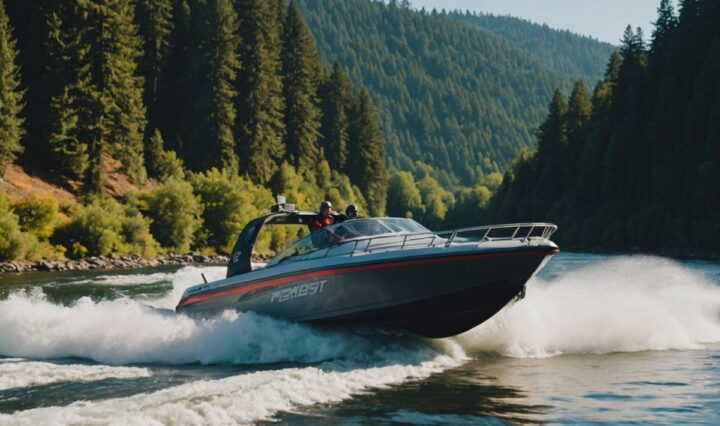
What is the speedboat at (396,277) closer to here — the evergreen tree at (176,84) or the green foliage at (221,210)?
the green foliage at (221,210)

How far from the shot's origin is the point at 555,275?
31.5 m

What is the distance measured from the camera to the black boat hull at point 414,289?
13.6 metres

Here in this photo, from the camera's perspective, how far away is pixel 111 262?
138ft

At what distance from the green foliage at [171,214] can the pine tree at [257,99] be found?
60.5ft

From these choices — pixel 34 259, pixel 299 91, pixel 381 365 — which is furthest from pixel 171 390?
pixel 299 91

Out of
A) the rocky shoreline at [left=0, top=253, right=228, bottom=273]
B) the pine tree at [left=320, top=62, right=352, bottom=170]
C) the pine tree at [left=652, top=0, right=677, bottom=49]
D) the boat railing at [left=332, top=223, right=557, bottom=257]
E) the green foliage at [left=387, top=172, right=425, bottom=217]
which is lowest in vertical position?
the rocky shoreline at [left=0, top=253, right=228, bottom=273]

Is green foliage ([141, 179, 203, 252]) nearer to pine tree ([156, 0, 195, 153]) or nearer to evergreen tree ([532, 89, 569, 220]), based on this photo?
pine tree ([156, 0, 195, 153])

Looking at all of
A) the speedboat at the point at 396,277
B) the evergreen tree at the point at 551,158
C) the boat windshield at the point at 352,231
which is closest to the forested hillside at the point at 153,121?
the evergreen tree at the point at 551,158

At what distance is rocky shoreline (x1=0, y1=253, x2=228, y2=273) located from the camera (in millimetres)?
37656

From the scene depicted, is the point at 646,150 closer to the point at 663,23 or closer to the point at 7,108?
the point at 663,23

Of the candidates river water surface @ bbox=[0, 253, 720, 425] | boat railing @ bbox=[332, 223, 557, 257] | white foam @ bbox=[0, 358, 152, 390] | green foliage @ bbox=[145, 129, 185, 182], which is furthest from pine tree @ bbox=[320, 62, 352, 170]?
white foam @ bbox=[0, 358, 152, 390]

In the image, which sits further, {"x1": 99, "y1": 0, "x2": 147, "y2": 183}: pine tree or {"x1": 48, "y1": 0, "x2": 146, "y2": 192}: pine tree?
{"x1": 99, "y1": 0, "x2": 147, "y2": 183}: pine tree

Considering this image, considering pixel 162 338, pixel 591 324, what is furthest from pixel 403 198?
pixel 162 338

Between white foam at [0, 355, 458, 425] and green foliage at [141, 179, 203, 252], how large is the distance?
38063 millimetres
